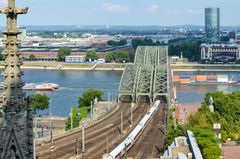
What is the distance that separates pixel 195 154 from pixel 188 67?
6503 centimetres

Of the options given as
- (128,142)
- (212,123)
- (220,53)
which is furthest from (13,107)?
(220,53)

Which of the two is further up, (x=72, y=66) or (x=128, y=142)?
(x=128, y=142)

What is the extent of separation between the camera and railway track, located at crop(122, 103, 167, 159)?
1930cm

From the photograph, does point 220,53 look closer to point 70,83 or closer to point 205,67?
point 205,67

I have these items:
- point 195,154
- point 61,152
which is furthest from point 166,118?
point 195,154

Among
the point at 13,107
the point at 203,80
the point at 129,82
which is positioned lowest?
the point at 203,80

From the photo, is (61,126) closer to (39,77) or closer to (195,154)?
(195,154)

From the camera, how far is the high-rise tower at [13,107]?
3529mm

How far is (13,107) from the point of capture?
3.56 meters

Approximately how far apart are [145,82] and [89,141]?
1504 centimetres

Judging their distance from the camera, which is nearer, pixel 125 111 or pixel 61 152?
pixel 61 152

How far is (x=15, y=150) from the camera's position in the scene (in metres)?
3.60

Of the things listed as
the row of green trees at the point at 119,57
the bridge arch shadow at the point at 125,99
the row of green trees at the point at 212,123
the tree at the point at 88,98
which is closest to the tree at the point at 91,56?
the row of green trees at the point at 119,57

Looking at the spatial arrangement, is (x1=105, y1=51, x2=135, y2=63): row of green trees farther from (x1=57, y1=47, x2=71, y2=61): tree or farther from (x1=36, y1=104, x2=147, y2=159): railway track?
(x1=36, y1=104, x2=147, y2=159): railway track
